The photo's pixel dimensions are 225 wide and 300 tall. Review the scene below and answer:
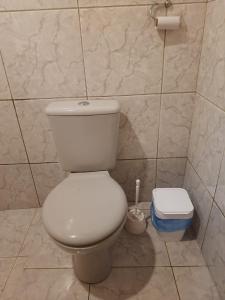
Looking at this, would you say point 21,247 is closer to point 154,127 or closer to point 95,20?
point 154,127

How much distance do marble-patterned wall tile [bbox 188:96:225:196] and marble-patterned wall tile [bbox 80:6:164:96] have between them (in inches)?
11.0

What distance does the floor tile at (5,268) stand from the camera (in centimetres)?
109

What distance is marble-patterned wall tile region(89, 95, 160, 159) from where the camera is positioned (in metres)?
1.20

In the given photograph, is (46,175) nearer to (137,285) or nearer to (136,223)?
(136,223)

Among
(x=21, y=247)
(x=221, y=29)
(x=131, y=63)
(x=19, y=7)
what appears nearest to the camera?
(x=221, y=29)

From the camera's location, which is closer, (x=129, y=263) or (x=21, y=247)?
(x=129, y=263)

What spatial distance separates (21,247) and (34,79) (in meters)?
0.96

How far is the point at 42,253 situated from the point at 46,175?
1.53 ft

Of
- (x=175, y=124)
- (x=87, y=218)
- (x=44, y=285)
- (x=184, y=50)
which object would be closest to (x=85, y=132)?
(x=87, y=218)

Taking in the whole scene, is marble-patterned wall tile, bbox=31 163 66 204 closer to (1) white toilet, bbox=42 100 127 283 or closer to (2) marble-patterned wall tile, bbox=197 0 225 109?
(1) white toilet, bbox=42 100 127 283

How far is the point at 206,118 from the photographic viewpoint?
1.05m

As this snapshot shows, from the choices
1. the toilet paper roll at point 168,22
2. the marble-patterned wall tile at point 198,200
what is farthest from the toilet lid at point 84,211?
the toilet paper roll at point 168,22

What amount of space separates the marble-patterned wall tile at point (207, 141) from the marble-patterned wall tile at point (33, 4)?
79 cm

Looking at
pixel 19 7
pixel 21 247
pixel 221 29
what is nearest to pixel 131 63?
pixel 221 29
